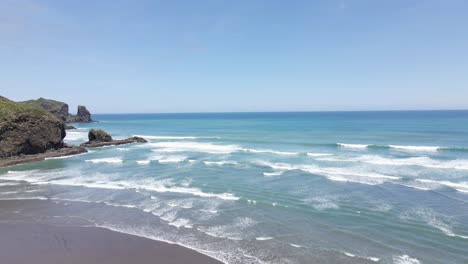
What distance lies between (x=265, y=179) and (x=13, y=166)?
27.0 meters

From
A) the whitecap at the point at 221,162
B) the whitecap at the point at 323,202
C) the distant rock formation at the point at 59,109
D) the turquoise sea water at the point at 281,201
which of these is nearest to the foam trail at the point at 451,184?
the turquoise sea water at the point at 281,201

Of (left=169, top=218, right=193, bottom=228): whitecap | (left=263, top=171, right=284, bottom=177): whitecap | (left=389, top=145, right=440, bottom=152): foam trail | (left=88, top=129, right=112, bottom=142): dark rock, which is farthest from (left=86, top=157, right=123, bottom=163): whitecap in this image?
(left=389, top=145, right=440, bottom=152): foam trail

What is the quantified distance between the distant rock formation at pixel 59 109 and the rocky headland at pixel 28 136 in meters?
76.5

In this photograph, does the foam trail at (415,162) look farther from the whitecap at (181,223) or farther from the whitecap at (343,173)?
the whitecap at (181,223)

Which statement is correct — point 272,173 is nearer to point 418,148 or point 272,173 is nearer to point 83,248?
point 83,248

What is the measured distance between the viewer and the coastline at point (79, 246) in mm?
11594

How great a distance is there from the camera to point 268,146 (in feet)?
150

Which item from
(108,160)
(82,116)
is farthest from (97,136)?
(82,116)

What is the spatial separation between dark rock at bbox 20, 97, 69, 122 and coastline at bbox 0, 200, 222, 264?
A: 11130cm

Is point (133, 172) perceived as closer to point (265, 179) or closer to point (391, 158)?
point (265, 179)

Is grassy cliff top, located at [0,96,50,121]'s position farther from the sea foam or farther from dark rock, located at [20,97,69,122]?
dark rock, located at [20,97,69,122]

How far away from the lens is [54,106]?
116 metres

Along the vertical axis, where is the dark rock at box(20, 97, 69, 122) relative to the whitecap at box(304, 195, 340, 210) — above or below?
above

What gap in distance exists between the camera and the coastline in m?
11.6
